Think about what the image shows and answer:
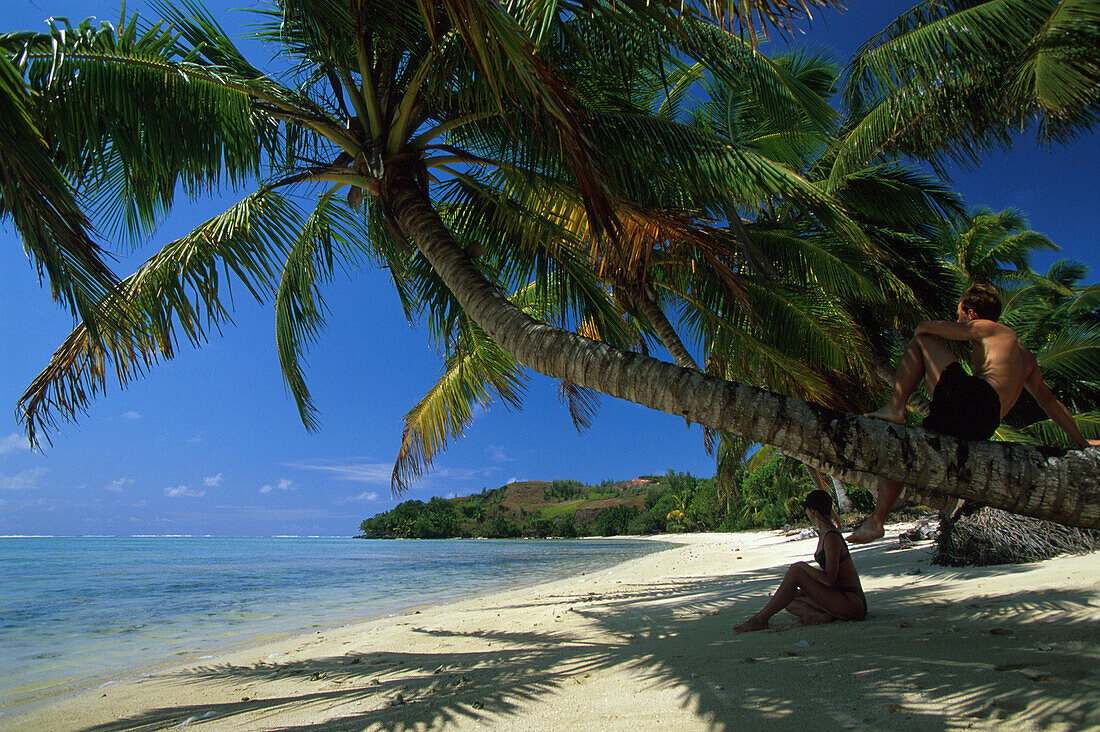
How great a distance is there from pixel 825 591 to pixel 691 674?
1.41m

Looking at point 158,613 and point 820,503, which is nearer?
point 820,503

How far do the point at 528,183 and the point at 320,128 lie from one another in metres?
1.78

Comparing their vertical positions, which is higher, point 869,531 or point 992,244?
point 992,244

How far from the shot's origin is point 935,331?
2.76 metres

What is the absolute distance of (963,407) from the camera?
256 cm

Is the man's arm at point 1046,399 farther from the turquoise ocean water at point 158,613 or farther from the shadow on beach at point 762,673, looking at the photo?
the turquoise ocean water at point 158,613

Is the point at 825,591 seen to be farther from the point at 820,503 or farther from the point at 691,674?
the point at 691,674

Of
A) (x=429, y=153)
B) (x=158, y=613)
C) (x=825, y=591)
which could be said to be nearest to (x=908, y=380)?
(x=825, y=591)

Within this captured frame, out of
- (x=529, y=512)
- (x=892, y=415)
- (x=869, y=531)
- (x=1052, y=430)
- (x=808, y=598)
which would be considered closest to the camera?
(x=892, y=415)

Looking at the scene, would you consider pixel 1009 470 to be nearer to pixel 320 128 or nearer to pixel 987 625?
pixel 987 625

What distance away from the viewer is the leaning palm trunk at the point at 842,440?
2332mm

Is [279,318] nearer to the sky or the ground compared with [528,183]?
nearer to the ground

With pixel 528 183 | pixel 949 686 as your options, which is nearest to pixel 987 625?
pixel 949 686

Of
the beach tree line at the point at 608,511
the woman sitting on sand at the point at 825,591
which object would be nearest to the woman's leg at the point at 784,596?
the woman sitting on sand at the point at 825,591
